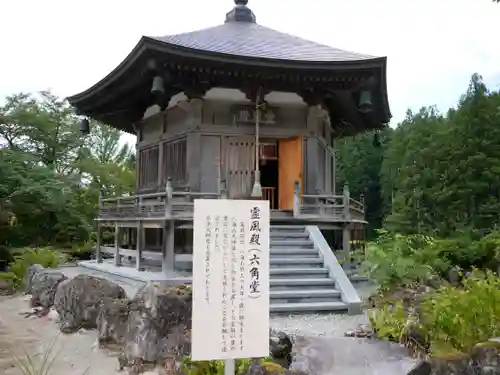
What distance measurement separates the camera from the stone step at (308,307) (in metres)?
8.10

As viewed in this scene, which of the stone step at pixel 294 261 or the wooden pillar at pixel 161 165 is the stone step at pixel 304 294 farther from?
the wooden pillar at pixel 161 165

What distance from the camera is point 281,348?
5.74m

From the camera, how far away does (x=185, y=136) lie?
12352 millimetres

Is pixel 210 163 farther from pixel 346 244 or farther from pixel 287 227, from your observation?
pixel 346 244

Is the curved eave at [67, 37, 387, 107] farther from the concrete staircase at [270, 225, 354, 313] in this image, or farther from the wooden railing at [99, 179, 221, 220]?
the concrete staircase at [270, 225, 354, 313]

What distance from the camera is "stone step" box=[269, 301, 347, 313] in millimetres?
8102

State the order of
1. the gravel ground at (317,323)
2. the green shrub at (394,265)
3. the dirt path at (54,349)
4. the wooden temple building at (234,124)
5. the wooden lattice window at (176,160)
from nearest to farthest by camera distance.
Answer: the gravel ground at (317,323) < the dirt path at (54,349) < the green shrub at (394,265) < the wooden temple building at (234,124) < the wooden lattice window at (176,160)

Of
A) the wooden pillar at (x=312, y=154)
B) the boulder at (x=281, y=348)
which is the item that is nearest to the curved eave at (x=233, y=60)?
the wooden pillar at (x=312, y=154)

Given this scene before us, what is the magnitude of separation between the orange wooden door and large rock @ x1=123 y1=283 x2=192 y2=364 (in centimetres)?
619

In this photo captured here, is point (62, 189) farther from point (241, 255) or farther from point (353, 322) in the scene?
point (241, 255)

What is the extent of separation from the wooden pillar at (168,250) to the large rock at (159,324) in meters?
2.90

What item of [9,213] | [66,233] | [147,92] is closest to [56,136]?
[66,233]

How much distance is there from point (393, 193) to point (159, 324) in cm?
3708

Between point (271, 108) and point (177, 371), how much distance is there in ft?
26.4
